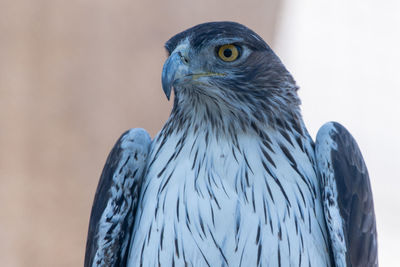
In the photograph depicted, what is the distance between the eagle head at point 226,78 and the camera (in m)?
3.33

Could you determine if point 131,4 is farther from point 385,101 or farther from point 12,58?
point 385,101

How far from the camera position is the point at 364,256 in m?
3.26

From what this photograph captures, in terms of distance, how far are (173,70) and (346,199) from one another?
1.10 m

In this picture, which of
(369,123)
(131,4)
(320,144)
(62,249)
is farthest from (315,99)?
(320,144)

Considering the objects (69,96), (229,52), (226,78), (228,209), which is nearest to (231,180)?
(228,209)

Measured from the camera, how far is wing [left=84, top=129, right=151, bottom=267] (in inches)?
132

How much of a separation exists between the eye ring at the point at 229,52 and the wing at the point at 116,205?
68 centimetres

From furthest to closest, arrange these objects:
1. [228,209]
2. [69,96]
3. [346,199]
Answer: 1. [69,96]
2. [346,199]
3. [228,209]

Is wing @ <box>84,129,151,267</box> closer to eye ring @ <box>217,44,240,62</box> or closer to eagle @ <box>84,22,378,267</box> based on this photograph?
eagle @ <box>84,22,378,267</box>

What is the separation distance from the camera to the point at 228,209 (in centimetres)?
315

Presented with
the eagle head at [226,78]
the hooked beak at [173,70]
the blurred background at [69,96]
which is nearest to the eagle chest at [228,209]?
the eagle head at [226,78]

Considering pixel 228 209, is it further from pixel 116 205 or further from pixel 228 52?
pixel 228 52

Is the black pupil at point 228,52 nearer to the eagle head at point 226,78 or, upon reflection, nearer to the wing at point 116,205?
the eagle head at point 226,78

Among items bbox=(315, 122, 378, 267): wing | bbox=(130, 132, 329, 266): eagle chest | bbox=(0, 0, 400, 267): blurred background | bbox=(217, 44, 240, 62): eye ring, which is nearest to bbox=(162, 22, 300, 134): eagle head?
bbox=(217, 44, 240, 62): eye ring
